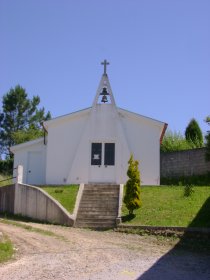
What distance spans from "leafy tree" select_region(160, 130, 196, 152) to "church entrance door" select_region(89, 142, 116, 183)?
10.5m

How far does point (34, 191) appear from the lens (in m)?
19.9

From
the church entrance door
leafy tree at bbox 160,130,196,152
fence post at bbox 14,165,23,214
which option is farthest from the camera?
leafy tree at bbox 160,130,196,152

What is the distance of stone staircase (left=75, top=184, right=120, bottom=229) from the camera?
56.2 ft

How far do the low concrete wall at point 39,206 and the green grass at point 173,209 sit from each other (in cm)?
255

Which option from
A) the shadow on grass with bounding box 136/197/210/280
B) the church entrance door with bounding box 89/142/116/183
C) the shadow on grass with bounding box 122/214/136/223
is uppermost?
the church entrance door with bounding box 89/142/116/183

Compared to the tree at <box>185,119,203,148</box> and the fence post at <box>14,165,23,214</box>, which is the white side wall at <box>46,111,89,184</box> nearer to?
the fence post at <box>14,165,23,214</box>

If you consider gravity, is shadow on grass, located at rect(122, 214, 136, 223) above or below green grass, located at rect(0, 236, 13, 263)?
above

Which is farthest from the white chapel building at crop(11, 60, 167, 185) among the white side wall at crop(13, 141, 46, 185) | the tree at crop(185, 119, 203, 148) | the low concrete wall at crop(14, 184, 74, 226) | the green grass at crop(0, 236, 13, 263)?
the green grass at crop(0, 236, 13, 263)

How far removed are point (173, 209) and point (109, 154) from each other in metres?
8.37

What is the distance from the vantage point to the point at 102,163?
24859 millimetres

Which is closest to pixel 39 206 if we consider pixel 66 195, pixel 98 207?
pixel 66 195

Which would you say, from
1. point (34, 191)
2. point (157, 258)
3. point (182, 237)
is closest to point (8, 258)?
point (157, 258)

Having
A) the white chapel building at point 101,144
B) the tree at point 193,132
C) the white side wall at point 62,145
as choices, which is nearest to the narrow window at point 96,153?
the white chapel building at point 101,144

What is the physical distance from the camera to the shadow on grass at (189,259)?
9.72 meters
